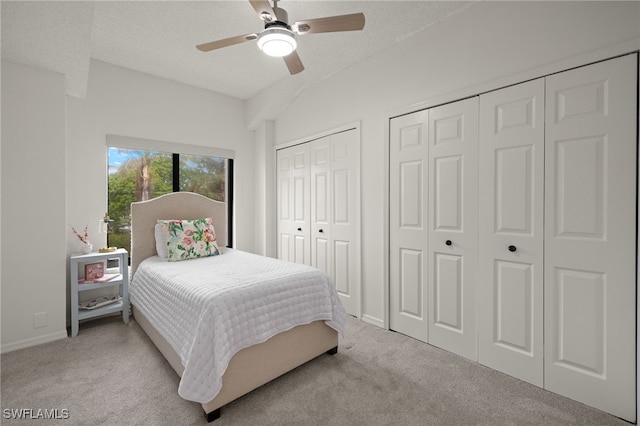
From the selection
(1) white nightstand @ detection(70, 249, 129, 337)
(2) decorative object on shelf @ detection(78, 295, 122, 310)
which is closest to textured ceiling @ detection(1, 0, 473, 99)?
(1) white nightstand @ detection(70, 249, 129, 337)

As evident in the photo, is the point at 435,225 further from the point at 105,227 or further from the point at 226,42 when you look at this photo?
the point at 105,227

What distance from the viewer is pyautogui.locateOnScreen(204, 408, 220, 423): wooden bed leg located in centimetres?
160

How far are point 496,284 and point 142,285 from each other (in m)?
2.91

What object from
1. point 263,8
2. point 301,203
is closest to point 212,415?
point 263,8

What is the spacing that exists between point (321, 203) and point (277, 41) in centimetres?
188

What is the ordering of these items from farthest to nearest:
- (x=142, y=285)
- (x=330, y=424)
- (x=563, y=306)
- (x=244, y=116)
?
1. (x=244, y=116)
2. (x=142, y=285)
3. (x=563, y=306)
4. (x=330, y=424)

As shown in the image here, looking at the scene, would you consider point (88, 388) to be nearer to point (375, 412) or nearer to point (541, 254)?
point (375, 412)

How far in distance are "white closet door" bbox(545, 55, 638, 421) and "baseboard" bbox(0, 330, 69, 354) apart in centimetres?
377

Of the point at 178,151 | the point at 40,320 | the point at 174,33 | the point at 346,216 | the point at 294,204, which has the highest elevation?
the point at 174,33

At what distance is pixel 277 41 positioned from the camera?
1.85m

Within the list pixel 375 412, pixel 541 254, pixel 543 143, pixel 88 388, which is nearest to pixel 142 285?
pixel 88 388

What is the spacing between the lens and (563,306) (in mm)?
1813

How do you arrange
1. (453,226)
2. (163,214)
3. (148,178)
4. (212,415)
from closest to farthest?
1. (212,415)
2. (453,226)
3. (163,214)
4. (148,178)

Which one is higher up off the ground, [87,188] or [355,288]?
[87,188]
